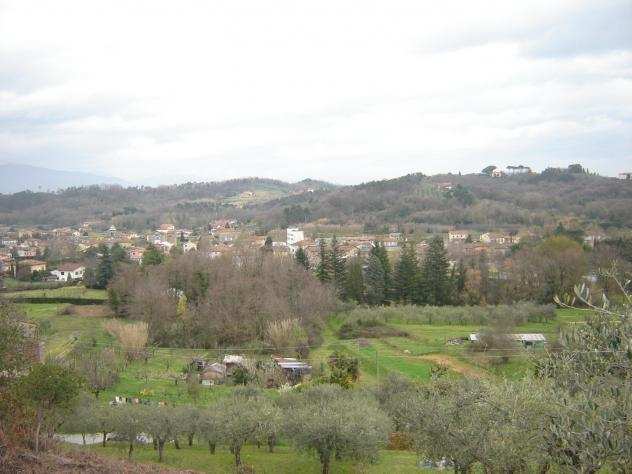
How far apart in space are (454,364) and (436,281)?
1476 centimetres

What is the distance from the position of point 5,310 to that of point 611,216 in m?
69.1

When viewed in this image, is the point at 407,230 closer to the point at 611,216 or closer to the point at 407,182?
the point at 611,216

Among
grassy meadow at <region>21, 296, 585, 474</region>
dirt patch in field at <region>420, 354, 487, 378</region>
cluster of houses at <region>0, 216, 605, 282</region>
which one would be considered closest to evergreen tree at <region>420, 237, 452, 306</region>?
grassy meadow at <region>21, 296, 585, 474</region>

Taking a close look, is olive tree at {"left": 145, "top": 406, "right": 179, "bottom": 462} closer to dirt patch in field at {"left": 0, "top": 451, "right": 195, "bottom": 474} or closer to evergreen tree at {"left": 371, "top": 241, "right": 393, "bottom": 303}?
dirt patch in field at {"left": 0, "top": 451, "right": 195, "bottom": 474}

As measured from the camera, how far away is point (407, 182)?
102812 mm

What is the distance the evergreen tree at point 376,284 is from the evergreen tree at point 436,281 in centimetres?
295

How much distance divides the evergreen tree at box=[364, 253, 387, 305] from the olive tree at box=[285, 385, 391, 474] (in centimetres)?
2675

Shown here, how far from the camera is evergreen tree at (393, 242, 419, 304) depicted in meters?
40.0

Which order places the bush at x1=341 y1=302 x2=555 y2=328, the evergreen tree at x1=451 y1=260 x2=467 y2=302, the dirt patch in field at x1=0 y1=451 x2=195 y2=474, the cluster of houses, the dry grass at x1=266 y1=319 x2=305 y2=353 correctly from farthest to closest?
the cluster of houses
the evergreen tree at x1=451 y1=260 x2=467 y2=302
the bush at x1=341 y1=302 x2=555 y2=328
the dry grass at x1=266 y1=319 x2=305 y2=353
the dirt patch in field at x1=0 y1=451 x2=195 y2=474

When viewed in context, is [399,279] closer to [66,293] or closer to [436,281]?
[436,281]

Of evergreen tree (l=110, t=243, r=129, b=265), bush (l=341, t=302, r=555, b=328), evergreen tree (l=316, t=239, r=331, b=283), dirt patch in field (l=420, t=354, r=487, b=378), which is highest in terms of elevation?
evergreen tree (l=110, t=243, r=129, b=265)

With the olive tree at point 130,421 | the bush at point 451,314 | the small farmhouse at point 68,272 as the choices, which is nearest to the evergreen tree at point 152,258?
the small farmhouse at point 68,272

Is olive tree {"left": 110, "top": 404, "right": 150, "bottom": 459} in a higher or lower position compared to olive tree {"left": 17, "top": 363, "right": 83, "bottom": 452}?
lower

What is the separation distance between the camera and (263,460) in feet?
49.8
